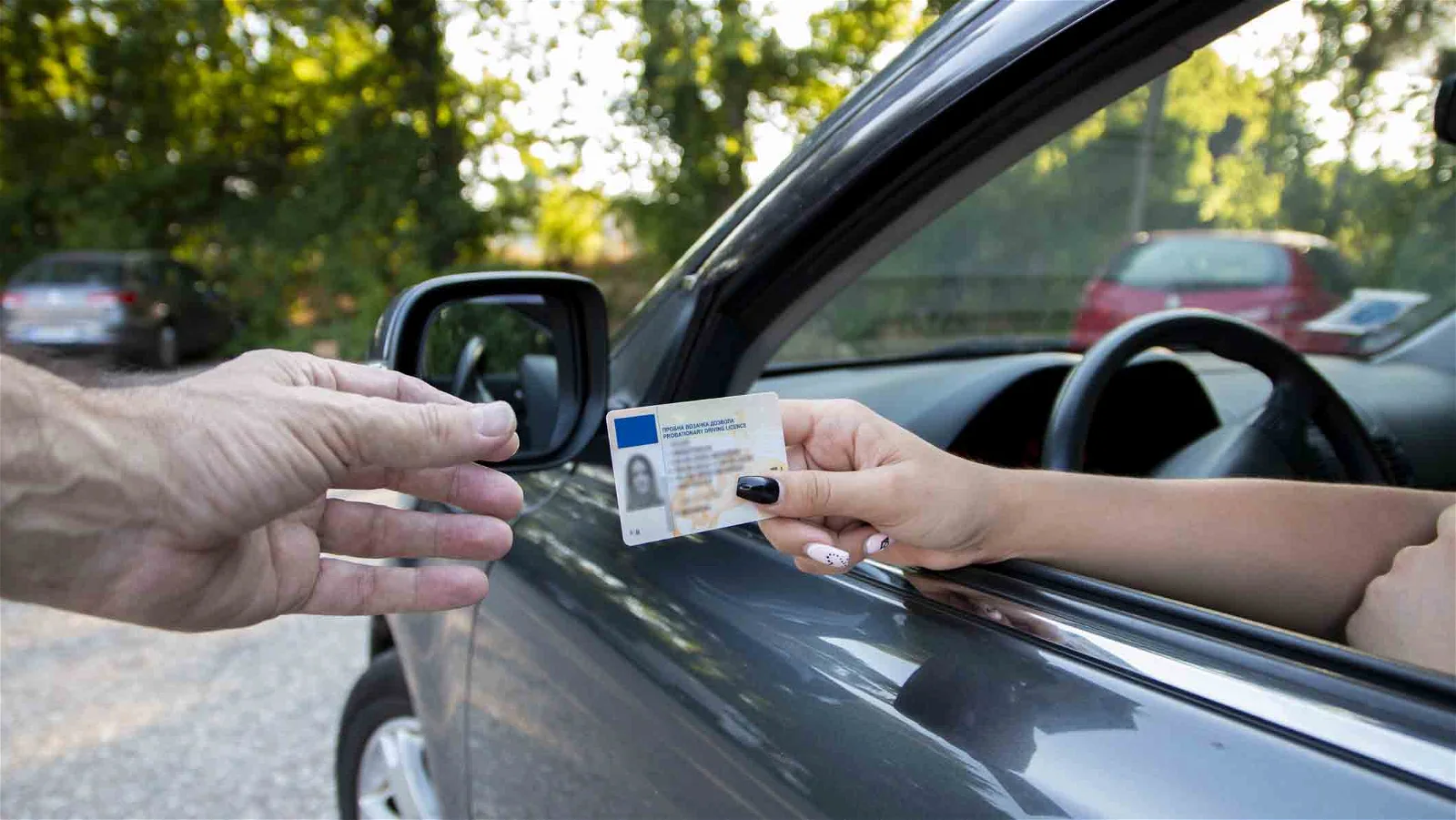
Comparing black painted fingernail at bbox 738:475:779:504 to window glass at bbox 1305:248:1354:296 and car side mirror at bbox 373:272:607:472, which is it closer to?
car side mirror at bbox 373:272:607:472

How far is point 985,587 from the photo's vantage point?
106 centimetres

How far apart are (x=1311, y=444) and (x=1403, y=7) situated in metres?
3.91

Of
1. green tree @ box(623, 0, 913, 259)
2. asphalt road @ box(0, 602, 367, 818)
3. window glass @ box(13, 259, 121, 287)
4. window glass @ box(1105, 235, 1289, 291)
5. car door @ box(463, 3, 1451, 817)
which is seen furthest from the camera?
window glass @ box(13, 259, 121, 287)

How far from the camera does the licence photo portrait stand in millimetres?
941

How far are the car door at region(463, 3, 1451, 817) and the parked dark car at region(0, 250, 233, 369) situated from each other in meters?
13.6

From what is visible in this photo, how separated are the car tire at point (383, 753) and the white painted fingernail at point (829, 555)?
135 cm

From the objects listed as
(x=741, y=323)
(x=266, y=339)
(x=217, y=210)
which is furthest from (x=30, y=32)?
(x=741, y=323)

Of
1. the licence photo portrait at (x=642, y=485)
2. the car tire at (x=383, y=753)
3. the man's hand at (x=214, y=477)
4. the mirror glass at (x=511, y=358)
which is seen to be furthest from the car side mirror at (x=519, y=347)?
the car tire at (x=383, y=753)

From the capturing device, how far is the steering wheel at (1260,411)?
155cm

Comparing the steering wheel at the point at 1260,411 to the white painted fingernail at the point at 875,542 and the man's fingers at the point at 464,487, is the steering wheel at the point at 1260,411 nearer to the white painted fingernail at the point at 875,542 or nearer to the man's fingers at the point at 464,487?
the white painted fingernail at the point at 875,542

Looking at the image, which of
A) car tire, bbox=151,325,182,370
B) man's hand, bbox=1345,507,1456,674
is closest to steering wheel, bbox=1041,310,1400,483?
man's hand, bbox=1345,507,1456,674

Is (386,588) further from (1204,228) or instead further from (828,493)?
(1204,228)

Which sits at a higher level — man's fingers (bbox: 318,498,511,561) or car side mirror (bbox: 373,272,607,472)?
car side mirror (bbox: 373,272,607,472)

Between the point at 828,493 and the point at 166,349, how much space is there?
607 inches
